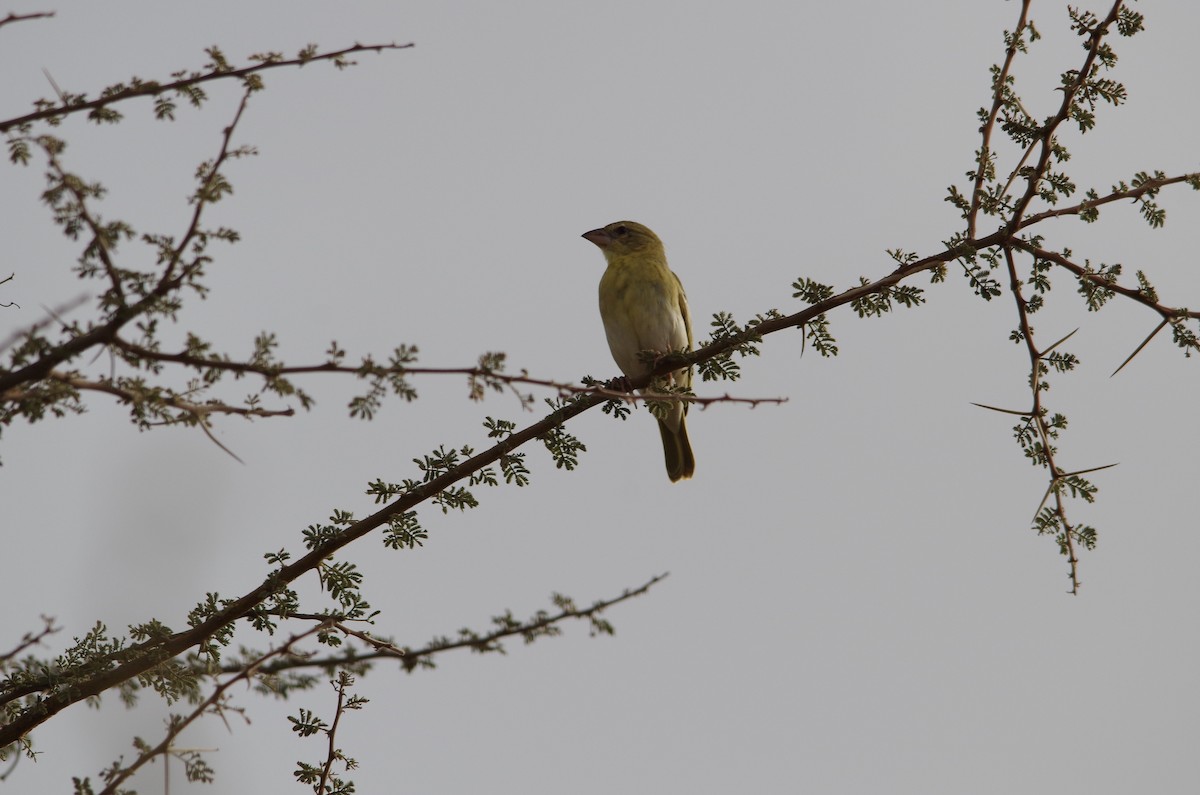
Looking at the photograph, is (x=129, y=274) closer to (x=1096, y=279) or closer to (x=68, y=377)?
(x=68, y=377)

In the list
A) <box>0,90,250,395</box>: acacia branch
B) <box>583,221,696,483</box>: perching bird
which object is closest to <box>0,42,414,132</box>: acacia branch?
<box>0,90,250,395</box>: acacia branch

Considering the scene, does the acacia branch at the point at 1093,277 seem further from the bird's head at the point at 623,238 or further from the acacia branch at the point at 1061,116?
the bird's head at the point at 623,238

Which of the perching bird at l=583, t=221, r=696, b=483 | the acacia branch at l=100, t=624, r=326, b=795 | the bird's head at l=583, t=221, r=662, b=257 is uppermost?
the bird's head at l=583, t=221, r=662, b=257

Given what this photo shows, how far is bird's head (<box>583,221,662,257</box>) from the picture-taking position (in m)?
7.34

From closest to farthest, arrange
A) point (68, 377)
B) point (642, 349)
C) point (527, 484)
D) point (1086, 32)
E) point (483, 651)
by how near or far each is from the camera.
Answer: point (68, 377) < point (483, 651) < point (527, 484) < point (1086, 32) < point (642, 349)

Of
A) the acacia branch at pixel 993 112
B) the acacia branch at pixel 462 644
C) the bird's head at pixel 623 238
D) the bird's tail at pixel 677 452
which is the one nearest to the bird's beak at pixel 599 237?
the bird's head at pixel 623 238

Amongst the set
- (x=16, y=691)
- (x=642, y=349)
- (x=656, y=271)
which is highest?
(x=656, y=271)

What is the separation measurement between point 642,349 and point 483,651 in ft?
14.6

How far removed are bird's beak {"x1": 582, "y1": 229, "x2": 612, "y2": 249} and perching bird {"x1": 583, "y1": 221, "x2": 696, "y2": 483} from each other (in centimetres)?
14

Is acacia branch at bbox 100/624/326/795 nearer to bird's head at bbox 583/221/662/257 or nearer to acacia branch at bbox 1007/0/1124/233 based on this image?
acacia branch at bbox 1007/0/1124/233

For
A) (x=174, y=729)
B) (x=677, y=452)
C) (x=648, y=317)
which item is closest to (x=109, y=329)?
(x=174, y=729)

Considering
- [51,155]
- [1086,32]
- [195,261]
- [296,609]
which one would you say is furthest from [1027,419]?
[51,155]

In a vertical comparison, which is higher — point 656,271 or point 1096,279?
point 656,271

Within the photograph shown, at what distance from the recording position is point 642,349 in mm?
6516
